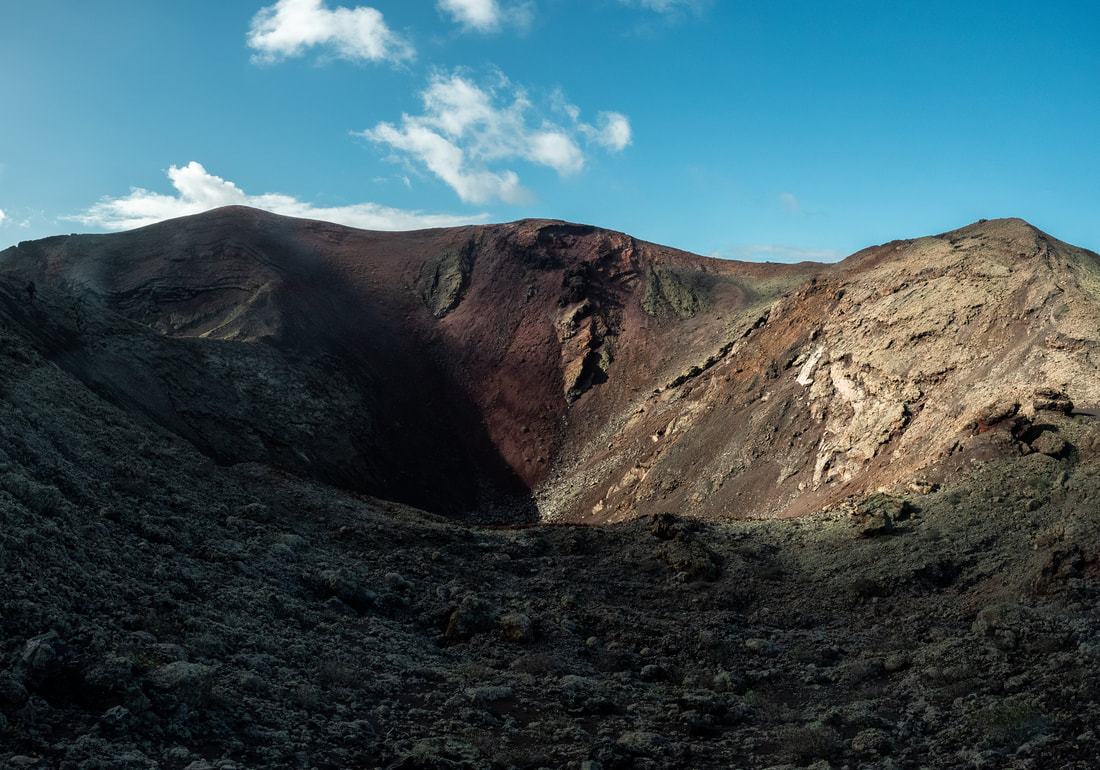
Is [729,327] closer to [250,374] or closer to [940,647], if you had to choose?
[250,374]

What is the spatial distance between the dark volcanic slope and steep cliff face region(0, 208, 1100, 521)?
142 millimetres

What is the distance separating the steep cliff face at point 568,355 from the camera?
20.6 metres

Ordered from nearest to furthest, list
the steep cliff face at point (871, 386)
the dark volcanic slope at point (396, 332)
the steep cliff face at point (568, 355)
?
the steep cliff face at point (871, 386), the steep cliff face at point (568, 355), the dark volcanic slope at point (396, 332)

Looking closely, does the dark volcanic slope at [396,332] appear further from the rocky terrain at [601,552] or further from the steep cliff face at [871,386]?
the steep cliff face at [871,386]

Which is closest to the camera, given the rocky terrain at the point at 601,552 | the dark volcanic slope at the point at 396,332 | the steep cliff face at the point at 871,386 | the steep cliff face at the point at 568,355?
the rocky terrain at the point at 601,552

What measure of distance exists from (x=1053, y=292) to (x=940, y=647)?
15.5 metres

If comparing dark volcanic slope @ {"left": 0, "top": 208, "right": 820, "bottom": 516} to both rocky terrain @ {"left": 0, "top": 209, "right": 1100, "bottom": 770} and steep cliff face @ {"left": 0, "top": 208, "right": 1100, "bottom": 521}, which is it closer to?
steep cliff face @ {"left": 0, "top": 208, "right": 1100, "bottom": 521}

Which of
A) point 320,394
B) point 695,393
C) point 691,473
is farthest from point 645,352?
point 320,394

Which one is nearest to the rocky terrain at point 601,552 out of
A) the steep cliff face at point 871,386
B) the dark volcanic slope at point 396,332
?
the steep cliff face at point 871,386

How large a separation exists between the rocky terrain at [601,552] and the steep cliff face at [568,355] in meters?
0.19

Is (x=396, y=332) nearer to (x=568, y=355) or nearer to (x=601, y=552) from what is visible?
(x=568, y=355)

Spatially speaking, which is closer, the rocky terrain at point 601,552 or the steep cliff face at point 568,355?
the rocky terrain at point 601,552

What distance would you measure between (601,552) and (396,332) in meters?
28.1

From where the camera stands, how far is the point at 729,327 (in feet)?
119
